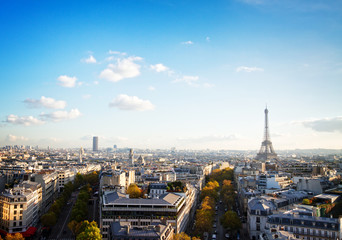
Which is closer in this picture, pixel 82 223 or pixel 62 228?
pixel 82 223

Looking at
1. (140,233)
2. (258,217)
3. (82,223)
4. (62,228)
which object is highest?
(140,233)

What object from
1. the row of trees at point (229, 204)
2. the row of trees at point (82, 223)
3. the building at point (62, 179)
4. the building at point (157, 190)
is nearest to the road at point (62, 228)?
the row of trees at point (82, 223)

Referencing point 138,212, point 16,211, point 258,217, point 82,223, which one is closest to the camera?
point 82,223

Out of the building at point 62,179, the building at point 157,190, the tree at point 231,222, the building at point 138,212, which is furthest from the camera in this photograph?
the building at point 62,179

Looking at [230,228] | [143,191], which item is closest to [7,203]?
[143,191]

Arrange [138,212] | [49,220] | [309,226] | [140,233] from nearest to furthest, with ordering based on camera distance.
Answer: [140,233], [309,226], [138,212], [49,220]

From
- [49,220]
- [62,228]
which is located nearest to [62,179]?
[62,228]

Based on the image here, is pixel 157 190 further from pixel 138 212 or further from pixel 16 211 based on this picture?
pixel 16 211

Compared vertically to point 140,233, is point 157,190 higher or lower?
lower

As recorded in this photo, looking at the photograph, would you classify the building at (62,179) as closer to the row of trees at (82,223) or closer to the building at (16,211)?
the row of trees at (82,223)

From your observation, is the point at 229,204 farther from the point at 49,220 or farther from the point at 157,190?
the point at 49,220

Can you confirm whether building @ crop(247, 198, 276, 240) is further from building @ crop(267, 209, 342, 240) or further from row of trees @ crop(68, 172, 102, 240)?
row of trees @ crop(68, 172, 102, 240)

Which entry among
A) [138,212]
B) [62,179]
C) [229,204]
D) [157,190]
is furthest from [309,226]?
[62,179]
